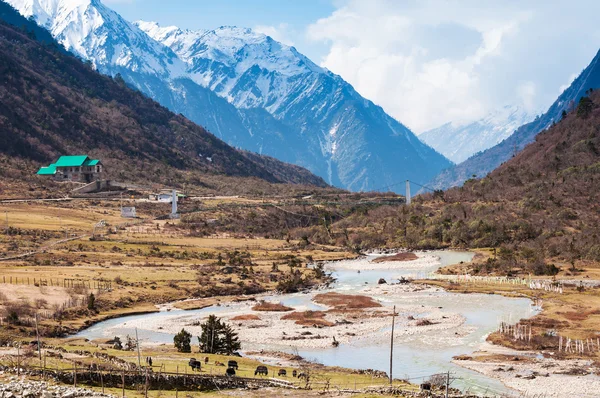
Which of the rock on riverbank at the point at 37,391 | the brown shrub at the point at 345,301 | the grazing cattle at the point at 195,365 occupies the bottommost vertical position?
the grazing cattle at the point at 195,365

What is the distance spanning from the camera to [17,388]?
3491 cm

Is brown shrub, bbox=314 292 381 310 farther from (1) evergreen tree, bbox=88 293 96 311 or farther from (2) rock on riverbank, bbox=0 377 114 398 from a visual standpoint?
(2) rock on riverbank, bbox=0 377 114 398

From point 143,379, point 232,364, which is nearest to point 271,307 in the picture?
point 232,364

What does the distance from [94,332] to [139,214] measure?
100773mm

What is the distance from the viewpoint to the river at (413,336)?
183 ft

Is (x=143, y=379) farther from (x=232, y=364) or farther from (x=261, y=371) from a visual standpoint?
(x=261, y=371)

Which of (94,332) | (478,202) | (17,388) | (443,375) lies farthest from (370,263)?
(17,388)

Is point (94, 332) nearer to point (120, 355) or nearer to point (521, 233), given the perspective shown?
point (120, 355)

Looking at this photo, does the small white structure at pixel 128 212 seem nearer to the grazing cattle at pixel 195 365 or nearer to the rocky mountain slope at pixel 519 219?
the rocky mountain slope at pixel 519 219

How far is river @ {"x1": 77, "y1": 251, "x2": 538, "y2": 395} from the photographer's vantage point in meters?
55.8

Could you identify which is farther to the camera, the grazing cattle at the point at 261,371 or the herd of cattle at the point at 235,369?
the grazing cattle at the point at 261,371

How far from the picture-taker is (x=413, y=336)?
68.6 m

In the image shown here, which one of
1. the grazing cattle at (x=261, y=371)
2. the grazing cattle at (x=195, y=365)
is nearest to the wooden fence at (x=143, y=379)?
the grazing cattle at (x=261, y=371)

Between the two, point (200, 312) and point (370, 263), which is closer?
point (200, 312)
